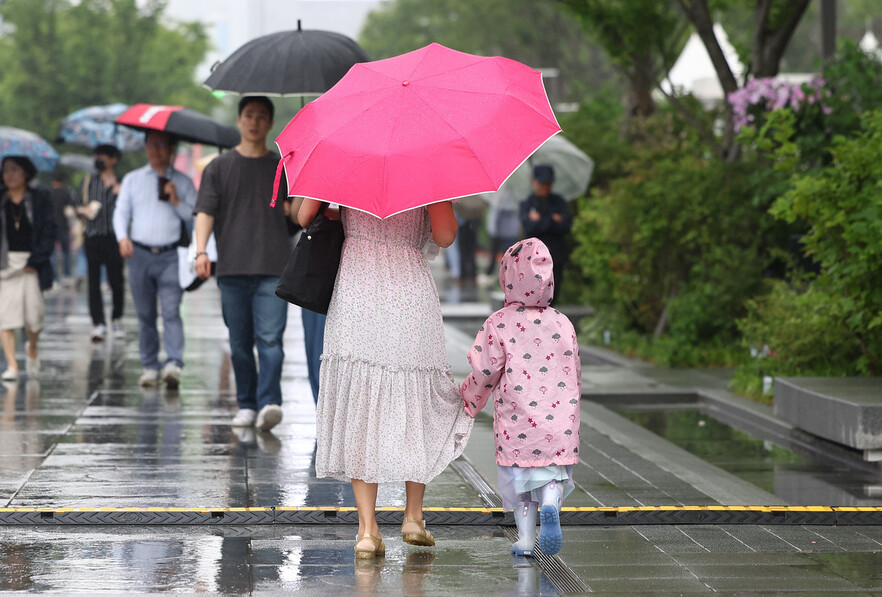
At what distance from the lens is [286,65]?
7891mm

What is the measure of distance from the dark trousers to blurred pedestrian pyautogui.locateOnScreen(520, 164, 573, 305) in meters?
4.24

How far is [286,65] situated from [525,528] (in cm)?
348

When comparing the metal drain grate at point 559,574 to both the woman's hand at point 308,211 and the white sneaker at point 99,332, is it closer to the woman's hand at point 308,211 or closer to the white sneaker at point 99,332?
the woman's hand at point 308,211

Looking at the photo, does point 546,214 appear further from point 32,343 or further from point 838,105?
point 32,343

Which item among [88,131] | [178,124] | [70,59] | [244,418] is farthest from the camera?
[70,59]

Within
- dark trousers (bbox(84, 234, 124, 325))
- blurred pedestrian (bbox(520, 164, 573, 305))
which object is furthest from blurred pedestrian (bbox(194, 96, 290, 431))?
dark trousers (bbox(84, 234, 124, 325))

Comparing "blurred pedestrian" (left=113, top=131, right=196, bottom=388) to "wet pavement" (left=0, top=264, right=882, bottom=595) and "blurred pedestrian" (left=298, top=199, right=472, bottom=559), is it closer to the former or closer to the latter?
"wet pavement" (left=0, top=264, right=882, bottom=595)

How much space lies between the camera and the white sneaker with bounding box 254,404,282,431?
8.58 meters

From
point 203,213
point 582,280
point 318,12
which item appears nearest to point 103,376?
point 203,213

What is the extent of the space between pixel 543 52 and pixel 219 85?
35.2 meters

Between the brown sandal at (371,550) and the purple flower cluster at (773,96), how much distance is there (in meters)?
7.06

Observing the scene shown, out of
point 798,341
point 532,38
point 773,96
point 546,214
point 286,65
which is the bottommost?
point 798,341

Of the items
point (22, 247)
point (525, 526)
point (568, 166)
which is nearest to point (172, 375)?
point (22, 247)

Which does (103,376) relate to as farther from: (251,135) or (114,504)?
(114,504)
